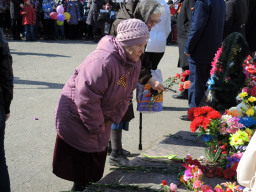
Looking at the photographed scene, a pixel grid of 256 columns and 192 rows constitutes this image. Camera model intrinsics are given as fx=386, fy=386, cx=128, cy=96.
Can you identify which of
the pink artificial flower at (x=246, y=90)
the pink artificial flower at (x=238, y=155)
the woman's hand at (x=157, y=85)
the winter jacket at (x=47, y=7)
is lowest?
the pink artificial flower at (x=238, y=155)

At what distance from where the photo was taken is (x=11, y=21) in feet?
42.5

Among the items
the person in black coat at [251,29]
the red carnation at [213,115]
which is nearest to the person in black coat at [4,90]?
the red carnation at [213,115]

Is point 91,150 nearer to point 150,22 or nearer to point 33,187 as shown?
point 33,187

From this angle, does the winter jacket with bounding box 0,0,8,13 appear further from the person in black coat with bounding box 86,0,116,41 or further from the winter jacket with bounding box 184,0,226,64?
the winter jacket with bounding box 184,0,226,64

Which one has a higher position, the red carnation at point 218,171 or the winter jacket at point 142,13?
the winter jacket at point 142,13

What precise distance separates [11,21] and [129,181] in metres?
10.9

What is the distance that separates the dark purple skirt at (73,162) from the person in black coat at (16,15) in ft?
34.6

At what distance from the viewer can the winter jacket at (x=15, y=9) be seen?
12445mm

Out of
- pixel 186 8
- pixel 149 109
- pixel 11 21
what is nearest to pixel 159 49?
pixel 186 8

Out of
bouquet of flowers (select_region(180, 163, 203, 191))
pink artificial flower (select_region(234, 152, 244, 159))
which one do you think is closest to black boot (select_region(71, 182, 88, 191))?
bouquet of flowers (select_region(180, 163, 203, 191))

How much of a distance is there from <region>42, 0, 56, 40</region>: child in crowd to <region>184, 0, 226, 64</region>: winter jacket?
9.31m

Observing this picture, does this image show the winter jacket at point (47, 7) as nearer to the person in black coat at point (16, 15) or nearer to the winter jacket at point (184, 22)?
the person in black coat at point (16, 15)

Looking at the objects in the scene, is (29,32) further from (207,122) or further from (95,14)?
(207,122)

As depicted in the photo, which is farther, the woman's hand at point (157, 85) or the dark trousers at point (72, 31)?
the dark trousers at point (72, 31)
